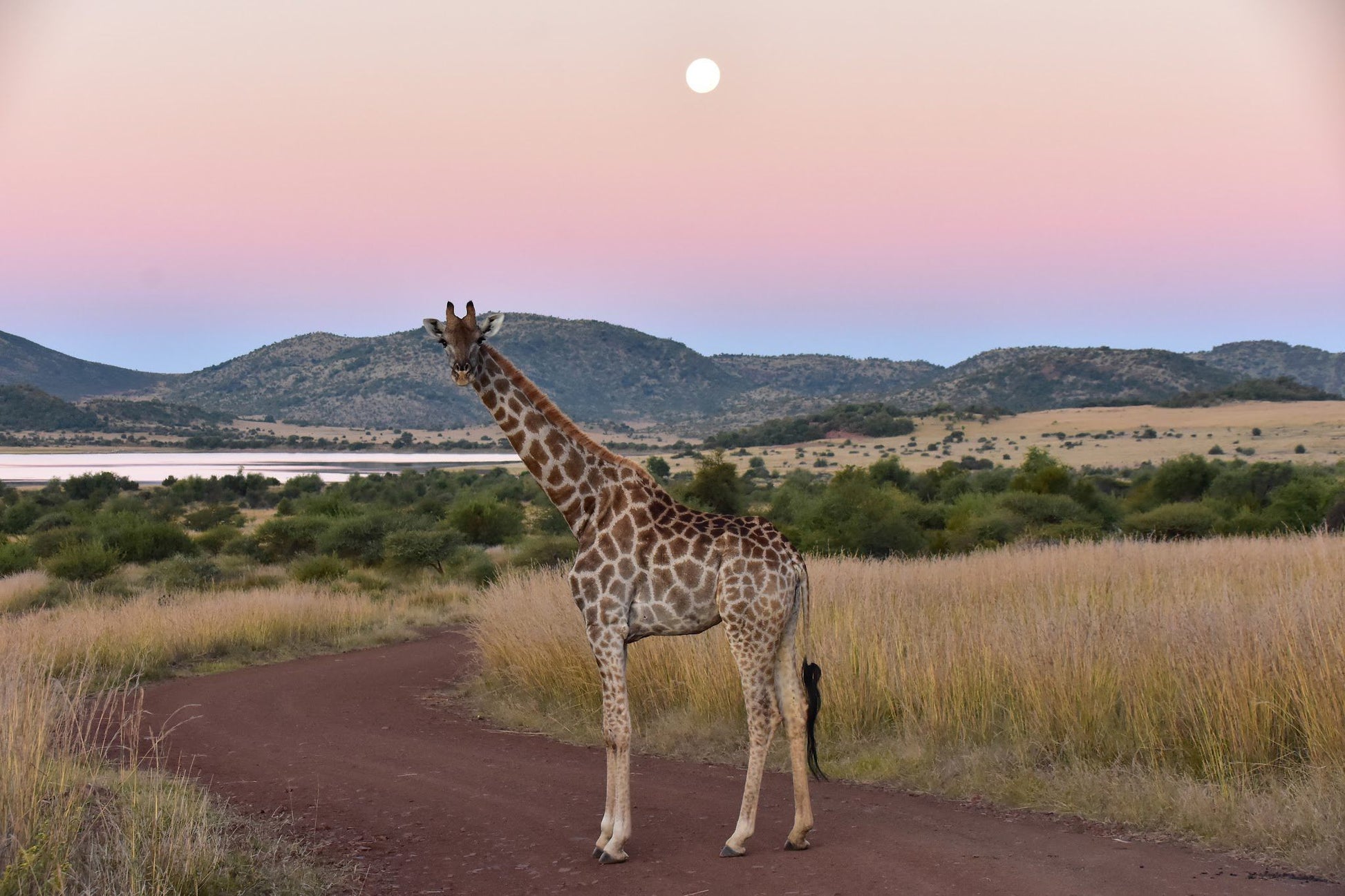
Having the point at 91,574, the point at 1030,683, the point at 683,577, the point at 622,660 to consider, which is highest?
the point at 683,577

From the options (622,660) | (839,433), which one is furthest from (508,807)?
(839,433)

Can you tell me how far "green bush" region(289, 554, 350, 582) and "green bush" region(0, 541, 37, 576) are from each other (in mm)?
7936

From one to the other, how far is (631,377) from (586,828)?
154 m

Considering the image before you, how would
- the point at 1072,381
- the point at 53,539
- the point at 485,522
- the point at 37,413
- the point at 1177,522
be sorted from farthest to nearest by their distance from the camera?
the point at 1072,381 < the point at 37,413 < the point at 485,522 < the point at 53,539 < the point at 1177,522

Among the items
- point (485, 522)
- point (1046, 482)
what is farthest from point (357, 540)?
point (1046, 482)

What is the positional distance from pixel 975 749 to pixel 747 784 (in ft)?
9.98

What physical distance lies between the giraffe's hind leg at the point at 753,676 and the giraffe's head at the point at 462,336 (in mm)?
2254

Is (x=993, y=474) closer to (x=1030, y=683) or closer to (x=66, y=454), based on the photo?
(x=1030, y=683)

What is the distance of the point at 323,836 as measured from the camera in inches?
315

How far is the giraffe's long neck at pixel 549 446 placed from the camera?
768 cm

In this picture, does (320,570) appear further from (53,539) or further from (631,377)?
(631,377)

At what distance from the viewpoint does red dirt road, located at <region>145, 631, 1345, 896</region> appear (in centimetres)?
655

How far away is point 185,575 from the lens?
27.0 m

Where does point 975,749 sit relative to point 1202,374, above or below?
below
